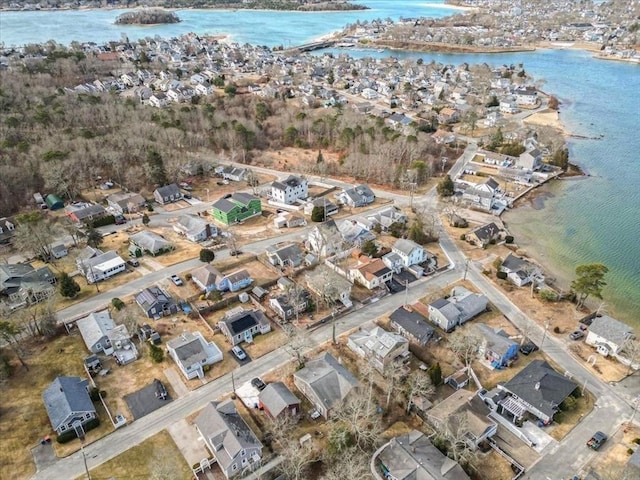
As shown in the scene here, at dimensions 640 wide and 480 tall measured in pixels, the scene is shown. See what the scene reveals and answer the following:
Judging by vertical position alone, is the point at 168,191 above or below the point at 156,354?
above

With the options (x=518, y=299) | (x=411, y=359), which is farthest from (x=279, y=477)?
(x=518, y=299)

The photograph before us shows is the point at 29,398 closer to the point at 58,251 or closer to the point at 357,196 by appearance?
the point at 58,251

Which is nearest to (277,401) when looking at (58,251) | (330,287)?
(330,287)

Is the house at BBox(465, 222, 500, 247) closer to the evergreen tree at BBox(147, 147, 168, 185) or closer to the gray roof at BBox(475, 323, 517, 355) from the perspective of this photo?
the gray roof at BBox(475, 323, 517, 355)

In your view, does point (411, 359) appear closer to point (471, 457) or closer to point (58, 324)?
point (471, 457)

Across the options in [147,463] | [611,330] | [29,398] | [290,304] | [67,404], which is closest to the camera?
[147,463]

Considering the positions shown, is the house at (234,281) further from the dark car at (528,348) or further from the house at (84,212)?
the dark car at (528,348)

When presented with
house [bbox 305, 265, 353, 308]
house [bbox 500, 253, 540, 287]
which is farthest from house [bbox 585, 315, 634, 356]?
house [bbox 305, 265, 353, 308]
